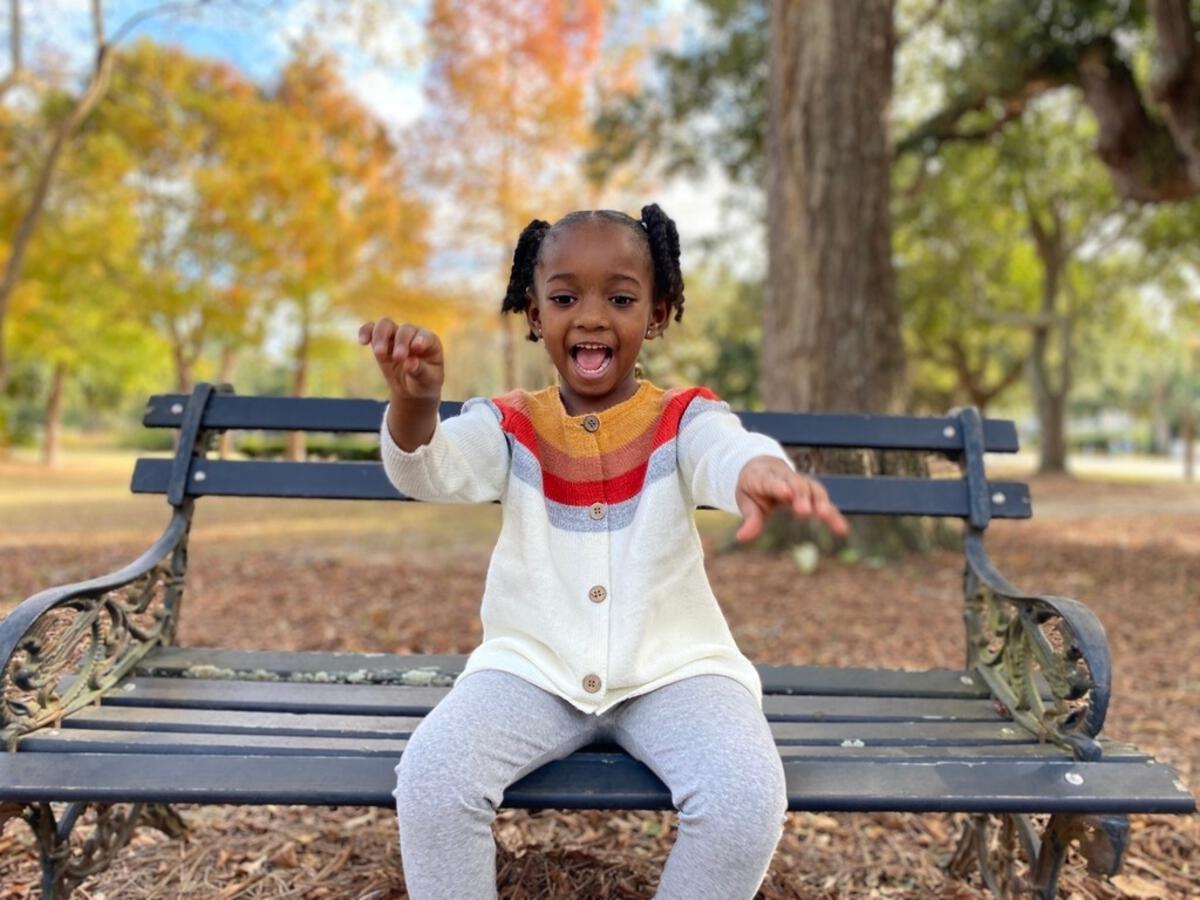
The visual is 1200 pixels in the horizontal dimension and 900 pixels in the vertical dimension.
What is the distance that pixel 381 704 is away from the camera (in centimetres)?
214

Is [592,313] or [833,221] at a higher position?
[833,221]

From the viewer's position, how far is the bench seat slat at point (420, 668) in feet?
7.68

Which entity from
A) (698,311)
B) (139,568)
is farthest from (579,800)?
(698,311)

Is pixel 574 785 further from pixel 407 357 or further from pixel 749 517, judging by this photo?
pixel 407 357

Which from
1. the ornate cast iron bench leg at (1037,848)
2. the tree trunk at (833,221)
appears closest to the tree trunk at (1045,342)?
the tree trunk at (833,221)

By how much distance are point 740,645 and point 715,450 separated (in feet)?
10.1

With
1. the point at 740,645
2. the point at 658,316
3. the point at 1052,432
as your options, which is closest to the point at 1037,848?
the point at 658,316

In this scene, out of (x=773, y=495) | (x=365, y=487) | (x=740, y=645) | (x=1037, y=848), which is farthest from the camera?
(x=740, y=645)

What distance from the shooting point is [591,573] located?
1825 mm

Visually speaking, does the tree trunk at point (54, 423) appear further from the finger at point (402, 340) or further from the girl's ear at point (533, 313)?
the finger at point (402, 340)

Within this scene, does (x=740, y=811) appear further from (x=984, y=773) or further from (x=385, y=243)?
(x=385, y=243)

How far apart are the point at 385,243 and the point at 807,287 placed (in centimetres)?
1223

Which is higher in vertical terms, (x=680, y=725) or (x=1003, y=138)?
(x=1003, y=138)

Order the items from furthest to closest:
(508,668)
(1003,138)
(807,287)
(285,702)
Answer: (1003,138) → (807,287) → (285,702) → (508,668)
